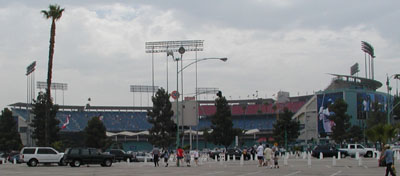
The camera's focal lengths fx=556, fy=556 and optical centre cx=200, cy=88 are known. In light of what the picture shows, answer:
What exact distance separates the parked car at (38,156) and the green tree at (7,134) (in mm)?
39895

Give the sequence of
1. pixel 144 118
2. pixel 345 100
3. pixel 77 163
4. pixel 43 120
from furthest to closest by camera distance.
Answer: pixel 144 118 → pixel 345 100 → pixel 43 120 → pixel 77 163

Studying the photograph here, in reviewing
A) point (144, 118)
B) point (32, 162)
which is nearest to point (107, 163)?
point (32, 162)

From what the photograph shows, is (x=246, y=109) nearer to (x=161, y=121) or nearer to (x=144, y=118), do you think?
(x=144, y=118)

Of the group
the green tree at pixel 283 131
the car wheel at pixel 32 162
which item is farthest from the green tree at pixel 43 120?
the car wheel at pixel 32 162

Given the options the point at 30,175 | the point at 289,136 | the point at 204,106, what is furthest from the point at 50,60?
the point at 204,106

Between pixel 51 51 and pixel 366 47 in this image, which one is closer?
pixel 51 51

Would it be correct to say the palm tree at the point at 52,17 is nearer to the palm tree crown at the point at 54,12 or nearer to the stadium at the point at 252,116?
the palm tree crown at the point at 54,12

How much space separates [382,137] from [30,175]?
27086mm

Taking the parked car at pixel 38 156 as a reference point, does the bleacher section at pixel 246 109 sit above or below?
above

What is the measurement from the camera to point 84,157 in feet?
136

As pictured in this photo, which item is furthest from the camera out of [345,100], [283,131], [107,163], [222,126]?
[345,100]

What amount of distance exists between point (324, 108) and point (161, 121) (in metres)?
34.1

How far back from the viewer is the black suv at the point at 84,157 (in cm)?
4112

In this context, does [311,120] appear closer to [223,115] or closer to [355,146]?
[223,115]
